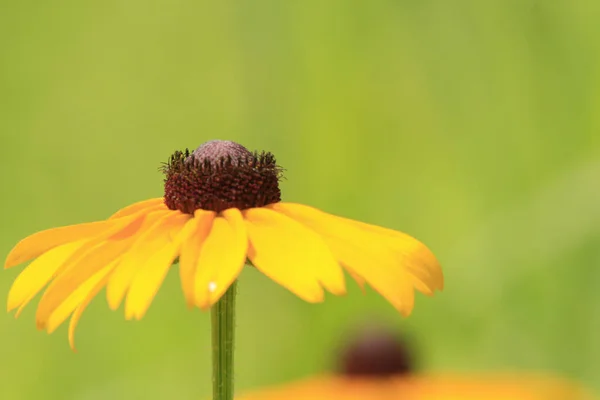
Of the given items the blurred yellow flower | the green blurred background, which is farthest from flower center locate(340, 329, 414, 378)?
the green blurred background

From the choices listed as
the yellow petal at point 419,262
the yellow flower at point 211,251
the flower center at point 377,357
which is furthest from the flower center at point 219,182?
the flower center at point 377,357

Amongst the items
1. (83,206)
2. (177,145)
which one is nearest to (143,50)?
(177,145)

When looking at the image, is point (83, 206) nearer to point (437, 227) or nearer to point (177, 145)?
point (177, 145)

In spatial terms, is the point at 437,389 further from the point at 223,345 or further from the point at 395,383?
the point at 223,345

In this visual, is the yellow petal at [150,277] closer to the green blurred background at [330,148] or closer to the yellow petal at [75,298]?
the yellow petal at [75,298]

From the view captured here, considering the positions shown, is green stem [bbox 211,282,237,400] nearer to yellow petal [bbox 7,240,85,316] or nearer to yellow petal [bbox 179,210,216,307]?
yellow petal [bbox 179,210,216,307]

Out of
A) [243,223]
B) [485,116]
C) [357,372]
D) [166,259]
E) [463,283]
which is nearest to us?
[166,259]

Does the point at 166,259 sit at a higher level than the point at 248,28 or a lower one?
lower
